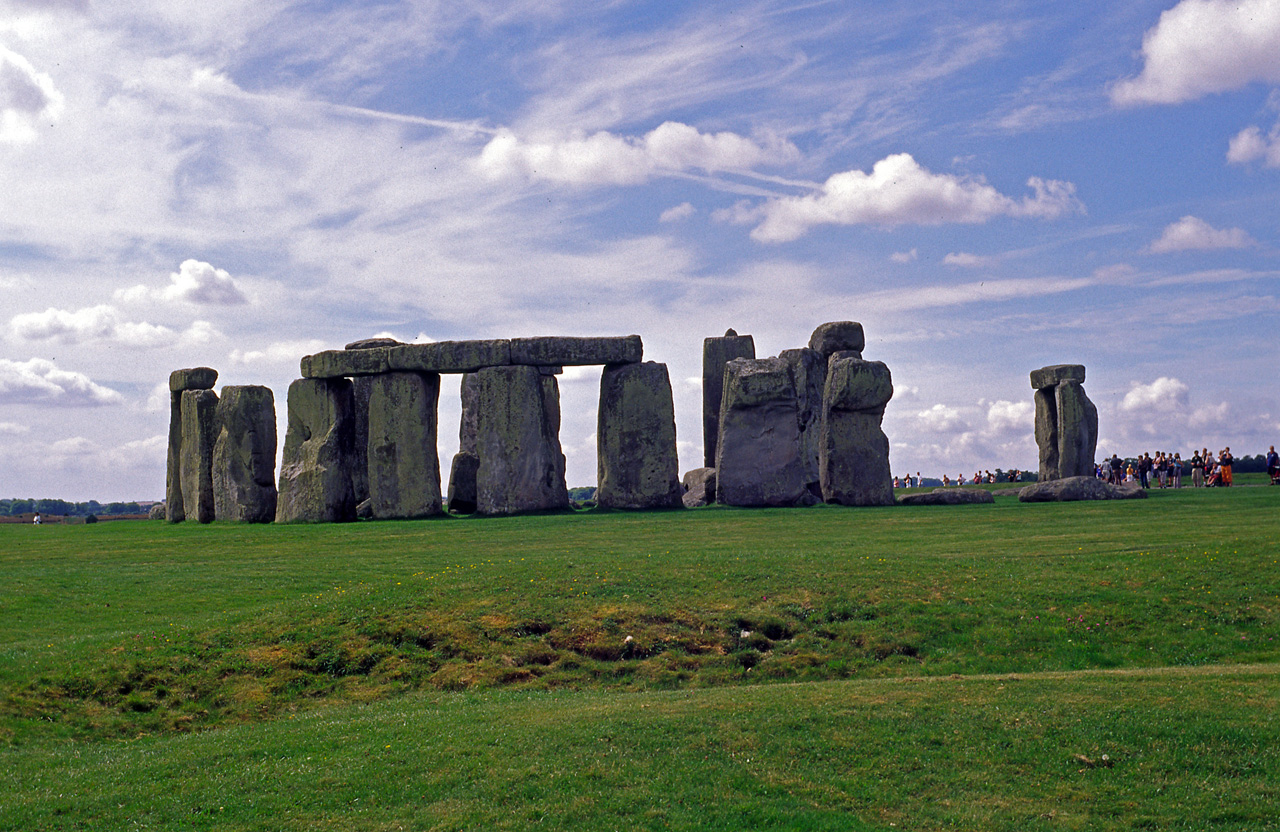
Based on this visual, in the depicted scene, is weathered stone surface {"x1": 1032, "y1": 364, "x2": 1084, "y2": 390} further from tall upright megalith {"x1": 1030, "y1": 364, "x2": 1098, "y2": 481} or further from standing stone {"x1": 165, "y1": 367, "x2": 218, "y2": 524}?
standing stone {"x1": 165, "y1": 367, "x2": 218, "y2": 524}

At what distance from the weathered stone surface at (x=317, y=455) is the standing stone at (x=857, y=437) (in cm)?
1447

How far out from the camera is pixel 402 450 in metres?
34.5

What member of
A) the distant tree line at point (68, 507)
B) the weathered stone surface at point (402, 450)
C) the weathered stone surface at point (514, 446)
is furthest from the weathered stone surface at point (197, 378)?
the distant tree line at point (68, 507)

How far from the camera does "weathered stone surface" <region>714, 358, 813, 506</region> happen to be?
33.6 meters

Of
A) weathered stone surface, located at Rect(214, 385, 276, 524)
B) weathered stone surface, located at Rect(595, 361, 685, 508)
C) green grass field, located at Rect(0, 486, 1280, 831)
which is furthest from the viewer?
weathered stone surface, located at Rect(214, 385, 276, 524)

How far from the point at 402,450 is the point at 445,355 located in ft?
10.1

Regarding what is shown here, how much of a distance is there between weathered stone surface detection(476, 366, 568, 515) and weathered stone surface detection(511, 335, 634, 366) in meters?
0.66

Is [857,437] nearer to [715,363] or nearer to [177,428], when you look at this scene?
[715,363]

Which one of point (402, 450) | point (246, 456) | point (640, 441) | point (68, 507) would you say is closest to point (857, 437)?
point (640, 441)

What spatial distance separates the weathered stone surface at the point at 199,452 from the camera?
123 feet

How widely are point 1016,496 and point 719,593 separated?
67.6 ft

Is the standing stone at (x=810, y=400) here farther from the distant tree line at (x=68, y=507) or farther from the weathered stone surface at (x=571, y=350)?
the distant tree line at (x=68, y=507)

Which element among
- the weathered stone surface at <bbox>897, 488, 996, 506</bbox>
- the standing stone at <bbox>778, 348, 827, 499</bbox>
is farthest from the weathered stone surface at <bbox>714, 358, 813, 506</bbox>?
the weathered stone surface at <bbox>897, 488, 996, 506</bbox>

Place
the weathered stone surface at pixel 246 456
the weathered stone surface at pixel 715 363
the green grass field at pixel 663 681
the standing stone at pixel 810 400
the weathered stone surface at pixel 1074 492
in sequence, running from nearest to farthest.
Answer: the green grass field at pixel 663 681, the weathered stone surface at pixel 1074 492, the weathered stone surface at pixel 246 456, the standing stone at pixel 810 400, the weathered stone surface at pixel 715 363
